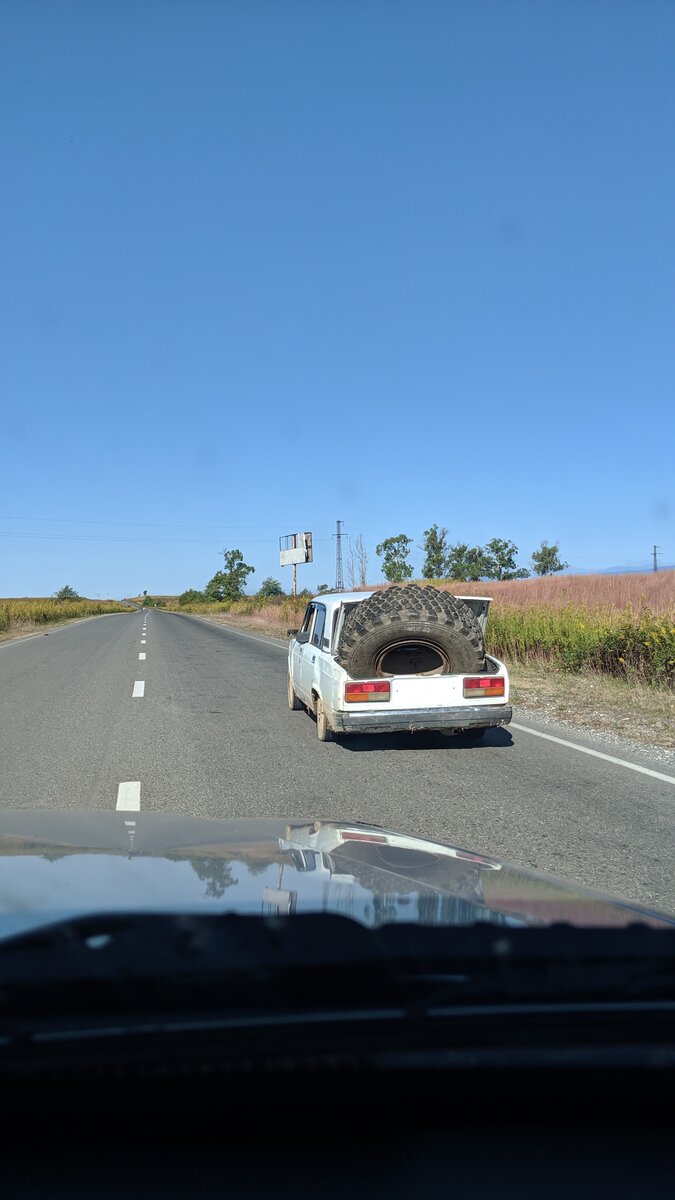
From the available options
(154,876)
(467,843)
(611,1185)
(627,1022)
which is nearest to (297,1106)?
(611,1185)

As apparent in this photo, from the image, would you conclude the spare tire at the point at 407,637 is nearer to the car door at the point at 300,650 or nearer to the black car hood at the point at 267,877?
the car door at the point at 300,650

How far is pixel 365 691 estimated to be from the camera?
25.8ft

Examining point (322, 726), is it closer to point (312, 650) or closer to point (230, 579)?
point (312, 650)

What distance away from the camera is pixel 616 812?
6.02 meters

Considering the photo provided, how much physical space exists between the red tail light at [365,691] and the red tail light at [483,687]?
2.53 feet

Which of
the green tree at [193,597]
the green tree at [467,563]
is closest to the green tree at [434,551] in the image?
the green tree at [467,563]

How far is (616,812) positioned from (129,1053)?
5.03m

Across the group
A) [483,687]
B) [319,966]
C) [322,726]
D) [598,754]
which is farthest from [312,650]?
[319,966]

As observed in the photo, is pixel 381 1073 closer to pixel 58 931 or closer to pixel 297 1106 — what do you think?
pixel 297 1106

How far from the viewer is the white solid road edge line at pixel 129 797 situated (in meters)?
6.13

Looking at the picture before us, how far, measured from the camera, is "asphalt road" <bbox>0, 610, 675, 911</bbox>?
17.3 ft

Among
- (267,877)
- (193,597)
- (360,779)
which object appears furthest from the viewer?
(193,597)

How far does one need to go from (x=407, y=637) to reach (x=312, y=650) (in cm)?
168

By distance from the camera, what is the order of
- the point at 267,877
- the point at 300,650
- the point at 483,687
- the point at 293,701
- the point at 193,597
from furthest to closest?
the point at 193,597
the point at 293,701
the point at 300,650
the point at 483,687
the point at 267,877
